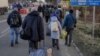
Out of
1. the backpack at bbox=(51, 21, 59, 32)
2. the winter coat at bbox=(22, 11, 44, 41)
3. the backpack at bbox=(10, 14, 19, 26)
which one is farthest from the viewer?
the backpack at bbox=(10, 14, 19, 26)

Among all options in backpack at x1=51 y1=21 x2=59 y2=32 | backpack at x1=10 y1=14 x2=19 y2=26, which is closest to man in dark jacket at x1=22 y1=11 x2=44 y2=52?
backpack at x1=51 y1=21 x2=59 y2=32

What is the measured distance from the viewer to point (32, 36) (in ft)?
39.1

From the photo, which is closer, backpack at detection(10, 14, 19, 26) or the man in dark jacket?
the man in dark jacket

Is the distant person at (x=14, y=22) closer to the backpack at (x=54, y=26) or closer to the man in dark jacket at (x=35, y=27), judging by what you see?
the backpack at (x=54, y=26)

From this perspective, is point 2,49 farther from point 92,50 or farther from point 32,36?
point 32,36

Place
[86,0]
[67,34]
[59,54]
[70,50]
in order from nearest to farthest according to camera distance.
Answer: [59,54] < [70,50] < [67,34] < [86,0]

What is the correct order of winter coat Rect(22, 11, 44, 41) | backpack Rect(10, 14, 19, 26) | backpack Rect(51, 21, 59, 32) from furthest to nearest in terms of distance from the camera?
backpack Rect(10, 14, 19, 26)
backpack Rect(51, 21, 59, 32)
winter coat Rect(22, 11, 44, 41)

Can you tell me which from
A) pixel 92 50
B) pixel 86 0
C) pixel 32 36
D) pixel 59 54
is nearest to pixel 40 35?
pixel 32 36

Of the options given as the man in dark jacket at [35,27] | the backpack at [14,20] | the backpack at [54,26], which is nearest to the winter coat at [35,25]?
the man in dark jacket at [35,27]

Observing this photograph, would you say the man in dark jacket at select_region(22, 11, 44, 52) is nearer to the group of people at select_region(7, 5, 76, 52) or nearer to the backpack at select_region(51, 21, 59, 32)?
the group of people at select_region(7, 5, 76, 52)

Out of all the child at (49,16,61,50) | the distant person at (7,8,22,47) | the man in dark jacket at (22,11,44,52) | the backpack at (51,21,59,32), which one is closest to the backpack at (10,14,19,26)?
the distant person at (7,8,22,47)

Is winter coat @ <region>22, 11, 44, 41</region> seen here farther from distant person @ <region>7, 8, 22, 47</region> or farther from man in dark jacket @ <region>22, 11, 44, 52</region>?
distant person @ <region>7, 8, 22, 47</region>

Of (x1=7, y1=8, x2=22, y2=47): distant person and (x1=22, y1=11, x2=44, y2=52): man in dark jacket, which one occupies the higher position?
(x1=22, y1=11, x2=44, y2=52): man in dark jacket

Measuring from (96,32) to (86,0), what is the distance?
2.50 metres
